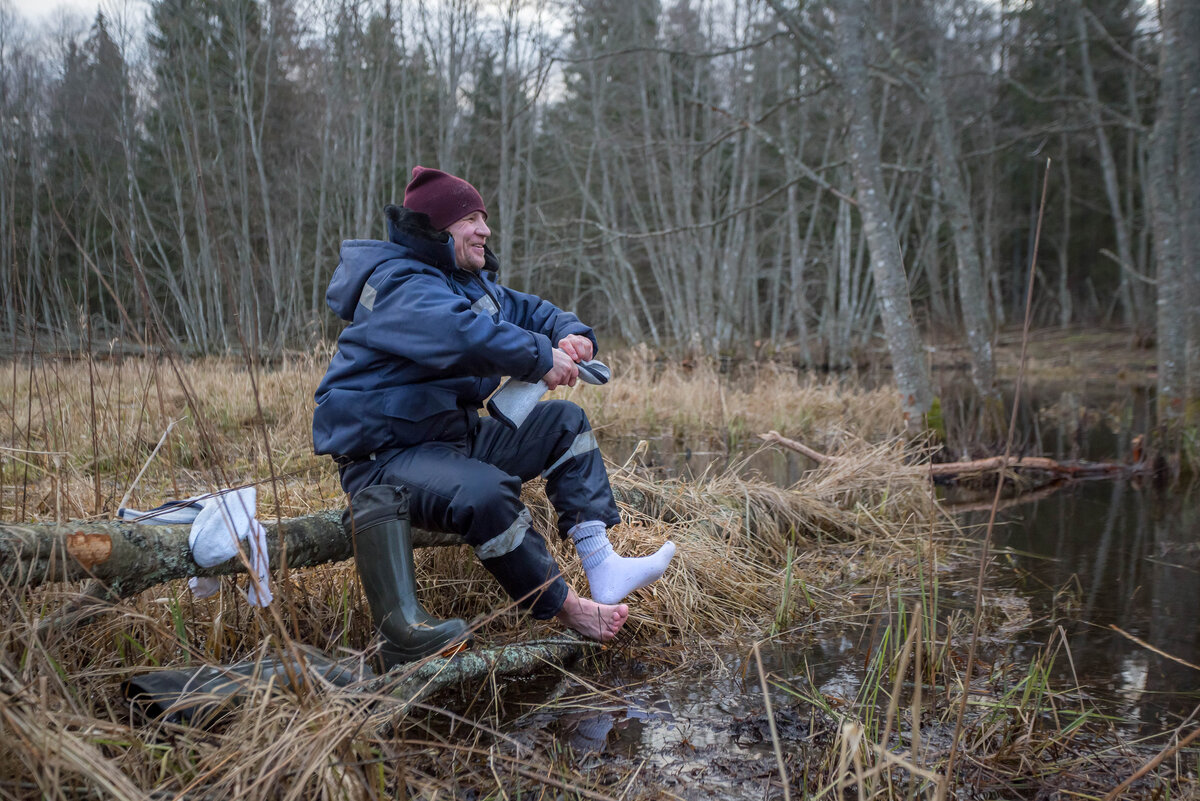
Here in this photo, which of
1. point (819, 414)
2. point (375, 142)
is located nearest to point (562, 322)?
point (819, 414)

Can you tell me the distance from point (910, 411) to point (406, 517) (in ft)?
19.0

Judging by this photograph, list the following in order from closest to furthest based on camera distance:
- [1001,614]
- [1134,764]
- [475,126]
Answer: [1134,764] → [1001,614] → [475,126]

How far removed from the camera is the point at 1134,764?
2057mm

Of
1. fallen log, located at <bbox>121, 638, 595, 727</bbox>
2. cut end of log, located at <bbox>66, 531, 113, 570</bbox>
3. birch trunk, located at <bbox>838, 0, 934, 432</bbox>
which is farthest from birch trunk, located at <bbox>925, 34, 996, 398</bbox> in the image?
cut end of log, located at <bbox>66, 531, 113, 570</bbox>

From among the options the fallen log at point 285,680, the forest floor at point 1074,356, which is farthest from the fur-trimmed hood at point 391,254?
the forest floor at point 1074,356

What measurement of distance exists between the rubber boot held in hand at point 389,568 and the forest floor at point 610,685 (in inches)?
6.0

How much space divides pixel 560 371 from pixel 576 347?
7.4 inches

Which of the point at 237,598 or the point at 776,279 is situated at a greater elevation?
the point at 776,279

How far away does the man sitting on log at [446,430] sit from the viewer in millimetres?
2303

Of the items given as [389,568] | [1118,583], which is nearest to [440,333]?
[389,568]

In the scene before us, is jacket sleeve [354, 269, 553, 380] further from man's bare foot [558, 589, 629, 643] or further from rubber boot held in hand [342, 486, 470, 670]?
man's bare foot [558, 589, 629, 643]

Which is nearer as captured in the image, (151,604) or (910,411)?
(151,604)

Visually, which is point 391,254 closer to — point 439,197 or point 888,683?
point 439,197

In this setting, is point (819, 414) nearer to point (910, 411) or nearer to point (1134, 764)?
point (910, 411)
